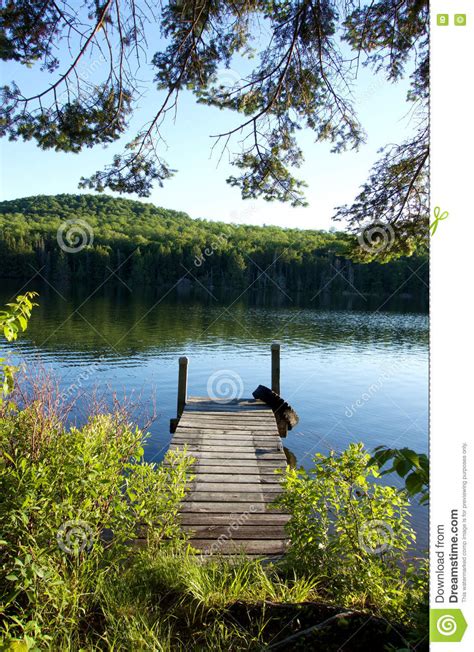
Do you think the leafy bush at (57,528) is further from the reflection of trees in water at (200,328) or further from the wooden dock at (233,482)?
the reflection of trees in water at (200,328)

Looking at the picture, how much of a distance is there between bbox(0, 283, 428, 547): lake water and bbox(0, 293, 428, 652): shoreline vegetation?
1580 mm

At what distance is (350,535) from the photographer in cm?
311

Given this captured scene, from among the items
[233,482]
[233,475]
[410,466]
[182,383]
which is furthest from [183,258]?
[410,466]

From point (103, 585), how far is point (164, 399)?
1242 centimetres

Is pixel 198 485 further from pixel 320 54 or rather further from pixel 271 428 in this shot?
pixel 320 54

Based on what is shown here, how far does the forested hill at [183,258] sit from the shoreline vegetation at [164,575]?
2587 inches

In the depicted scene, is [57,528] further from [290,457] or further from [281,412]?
[281,412]

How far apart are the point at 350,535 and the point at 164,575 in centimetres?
144

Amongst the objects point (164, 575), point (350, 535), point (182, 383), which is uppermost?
point (350, 535)

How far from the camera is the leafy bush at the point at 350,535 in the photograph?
2.94 meters

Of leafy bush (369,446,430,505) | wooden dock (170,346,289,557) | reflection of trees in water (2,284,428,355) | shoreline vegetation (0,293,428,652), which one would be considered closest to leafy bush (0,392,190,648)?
shoreline vegetation (0,293,428,652)

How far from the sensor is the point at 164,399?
15.2 metres

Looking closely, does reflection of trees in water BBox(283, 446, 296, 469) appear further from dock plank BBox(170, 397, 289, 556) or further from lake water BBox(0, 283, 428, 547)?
dock plank BBox(170, 397, 289, 556)
